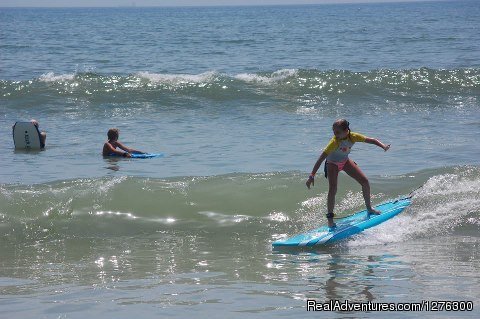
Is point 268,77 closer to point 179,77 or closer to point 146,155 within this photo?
point 179,77

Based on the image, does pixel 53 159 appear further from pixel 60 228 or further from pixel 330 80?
pixel 330 80

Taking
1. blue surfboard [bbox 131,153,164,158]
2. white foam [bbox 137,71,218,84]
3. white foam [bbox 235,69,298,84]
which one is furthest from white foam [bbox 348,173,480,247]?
white foam [bbox 137,71,218,84]

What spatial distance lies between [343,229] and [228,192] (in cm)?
252

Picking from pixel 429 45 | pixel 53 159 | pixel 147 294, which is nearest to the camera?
pixel 147 294

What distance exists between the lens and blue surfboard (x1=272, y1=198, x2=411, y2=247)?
8.86 m

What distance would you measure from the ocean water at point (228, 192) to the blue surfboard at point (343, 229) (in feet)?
0.48

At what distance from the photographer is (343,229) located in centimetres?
907

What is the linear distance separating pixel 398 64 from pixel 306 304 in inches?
811

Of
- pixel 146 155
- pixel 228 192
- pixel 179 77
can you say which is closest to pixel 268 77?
pixel 179 77

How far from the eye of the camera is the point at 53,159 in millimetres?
13828

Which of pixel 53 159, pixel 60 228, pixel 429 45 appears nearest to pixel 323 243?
pixel 60 228

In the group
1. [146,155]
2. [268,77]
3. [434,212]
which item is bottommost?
[434,212]

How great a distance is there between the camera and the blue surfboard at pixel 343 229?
8859 mm

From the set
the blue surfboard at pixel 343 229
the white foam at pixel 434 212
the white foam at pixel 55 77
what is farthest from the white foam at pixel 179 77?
the blue surfboard at pixel 343 229
